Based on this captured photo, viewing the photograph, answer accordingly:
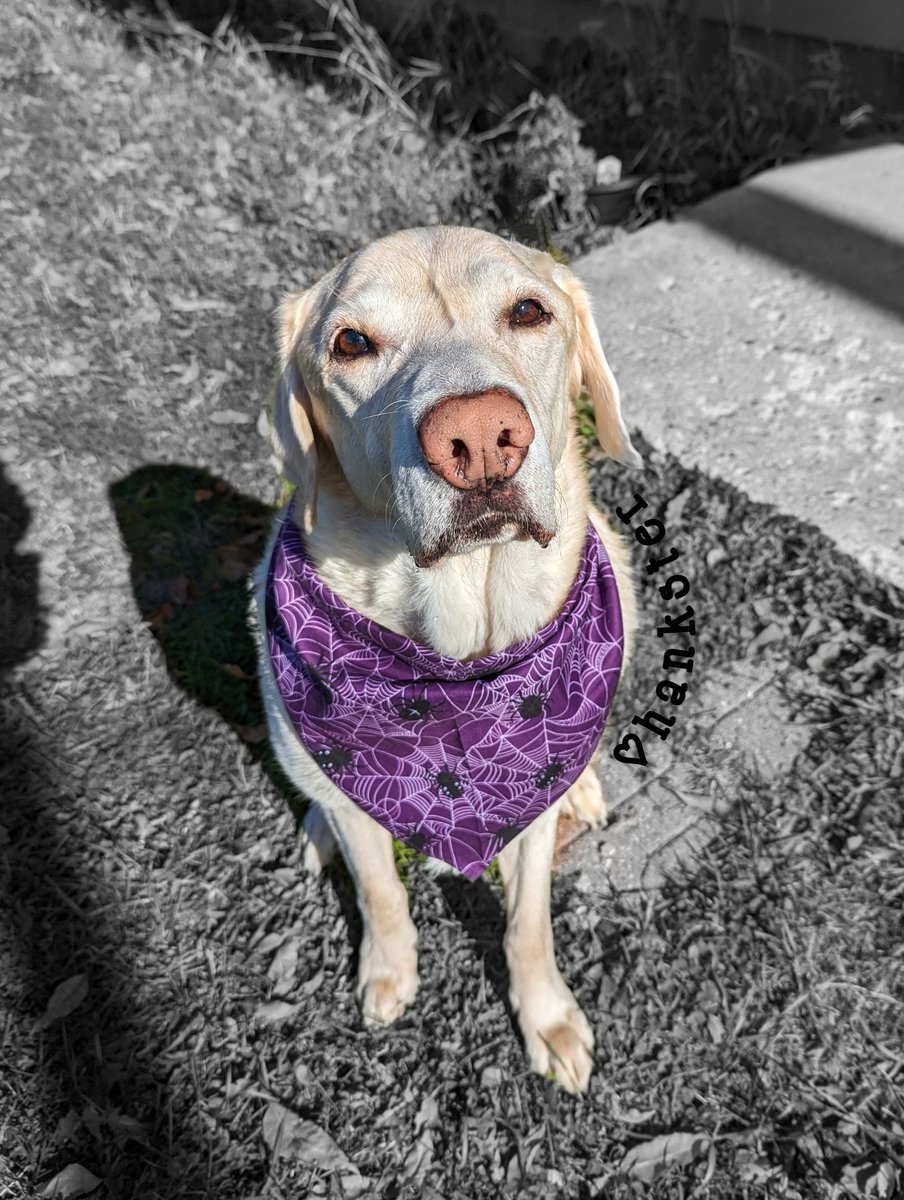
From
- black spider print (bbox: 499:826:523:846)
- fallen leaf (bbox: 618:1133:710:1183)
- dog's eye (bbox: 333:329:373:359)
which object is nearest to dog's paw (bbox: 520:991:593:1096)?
fallen leaf (bbox: 618:1133:710:1183)

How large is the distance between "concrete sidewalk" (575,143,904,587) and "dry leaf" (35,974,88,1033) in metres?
2.70

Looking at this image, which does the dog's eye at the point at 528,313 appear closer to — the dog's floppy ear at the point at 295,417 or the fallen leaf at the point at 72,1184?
the dog's floppy ear at the point at 295,417

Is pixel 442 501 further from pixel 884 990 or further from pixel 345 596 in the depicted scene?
pixel 884 990

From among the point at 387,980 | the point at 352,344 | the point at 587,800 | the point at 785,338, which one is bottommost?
the point at 387,980

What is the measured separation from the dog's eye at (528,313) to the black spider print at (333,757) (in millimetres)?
1040

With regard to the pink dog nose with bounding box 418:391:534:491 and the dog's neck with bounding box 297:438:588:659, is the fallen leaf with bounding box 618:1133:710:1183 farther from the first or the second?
the pink dog nose with bounding box 418:391:534:491

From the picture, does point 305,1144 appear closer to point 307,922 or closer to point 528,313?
point 307,922

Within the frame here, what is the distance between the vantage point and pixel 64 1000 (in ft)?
8.24

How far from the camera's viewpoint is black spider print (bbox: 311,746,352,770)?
2188mm

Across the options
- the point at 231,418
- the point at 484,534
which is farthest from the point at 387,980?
the point at 231,418

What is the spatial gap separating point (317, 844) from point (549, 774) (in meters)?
0.87

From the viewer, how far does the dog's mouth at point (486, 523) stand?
1.63m

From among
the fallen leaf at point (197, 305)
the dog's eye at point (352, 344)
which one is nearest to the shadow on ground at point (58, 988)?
the dog's eye at point (352, 344)

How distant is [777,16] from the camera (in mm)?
5262
